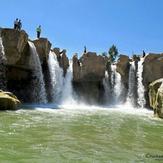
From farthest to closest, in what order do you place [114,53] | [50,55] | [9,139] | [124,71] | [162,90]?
[114,53]
[124,71]
[50,55]
[162,90]
[9,139]

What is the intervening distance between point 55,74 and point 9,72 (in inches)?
205

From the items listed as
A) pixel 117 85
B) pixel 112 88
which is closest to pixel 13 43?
pixel 112 88

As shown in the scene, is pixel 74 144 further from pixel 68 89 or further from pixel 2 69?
pixel 68 89

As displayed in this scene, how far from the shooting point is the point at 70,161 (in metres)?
9.12

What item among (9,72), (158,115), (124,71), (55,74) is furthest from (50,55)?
(158,115)

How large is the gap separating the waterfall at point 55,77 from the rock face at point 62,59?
0.81 meters

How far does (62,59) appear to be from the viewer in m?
41.8

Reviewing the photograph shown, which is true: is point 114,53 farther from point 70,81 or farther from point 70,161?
point 70,161

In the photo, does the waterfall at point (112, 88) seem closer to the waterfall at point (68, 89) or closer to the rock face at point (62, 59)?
the waterfall at point (68, 89)

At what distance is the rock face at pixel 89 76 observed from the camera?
42500mm

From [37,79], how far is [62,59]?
5383mm

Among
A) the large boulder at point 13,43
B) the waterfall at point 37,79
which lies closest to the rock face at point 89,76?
the waterfall at point 37,79

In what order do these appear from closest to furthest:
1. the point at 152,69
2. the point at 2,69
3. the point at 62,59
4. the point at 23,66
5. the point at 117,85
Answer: the point at 2,69 → the point at 23,66 → the point at 152,69 → the point at 62,59 → the point at 117,85

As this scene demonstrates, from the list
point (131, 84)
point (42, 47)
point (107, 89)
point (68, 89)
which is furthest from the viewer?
point (107, 89)
